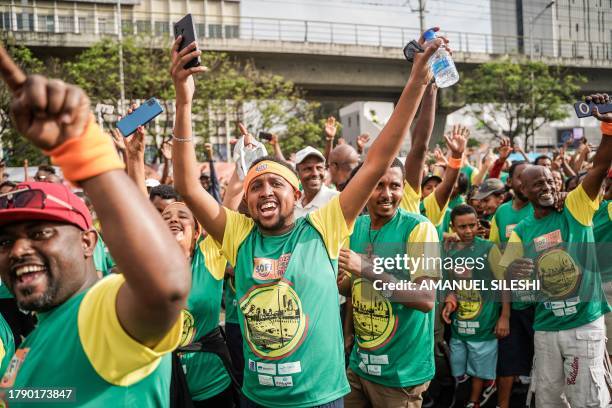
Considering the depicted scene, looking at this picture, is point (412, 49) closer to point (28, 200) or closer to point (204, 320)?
point (204, 320)

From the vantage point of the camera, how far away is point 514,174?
5879 mm

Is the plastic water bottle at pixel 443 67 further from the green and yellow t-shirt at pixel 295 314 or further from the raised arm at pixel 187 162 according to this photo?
the raised arm at pixel 187 162

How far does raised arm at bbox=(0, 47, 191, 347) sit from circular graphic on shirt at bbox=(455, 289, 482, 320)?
4049 mm

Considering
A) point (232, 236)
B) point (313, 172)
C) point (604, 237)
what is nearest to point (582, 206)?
point (604, 237)

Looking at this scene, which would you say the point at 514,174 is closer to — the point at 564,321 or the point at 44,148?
the point at 564,321

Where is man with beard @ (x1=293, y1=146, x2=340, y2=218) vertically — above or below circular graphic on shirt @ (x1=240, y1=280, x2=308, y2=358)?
above

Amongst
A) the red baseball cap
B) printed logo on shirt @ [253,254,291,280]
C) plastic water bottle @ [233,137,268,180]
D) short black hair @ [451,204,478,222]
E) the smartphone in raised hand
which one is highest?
the smartphone in raised hand

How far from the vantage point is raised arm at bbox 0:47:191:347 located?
121cm

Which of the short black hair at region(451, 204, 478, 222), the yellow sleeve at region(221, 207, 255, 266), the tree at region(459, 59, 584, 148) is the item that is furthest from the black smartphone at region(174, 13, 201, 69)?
the tree at region(459, 59, 584, 148)

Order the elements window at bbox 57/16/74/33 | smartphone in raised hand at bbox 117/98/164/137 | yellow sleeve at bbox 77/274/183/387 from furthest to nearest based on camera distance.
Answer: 1. window at bbox 57/16/74/33
2. smartphone in raised hand at bbox 117/98/164/137
3. yellow sleeve at bbox 77/274/183/387

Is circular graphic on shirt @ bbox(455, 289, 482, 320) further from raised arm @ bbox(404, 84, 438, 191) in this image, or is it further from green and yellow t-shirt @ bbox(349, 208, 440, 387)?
green and yellow t-shirt @ bbox(349, 208, 440, 387)

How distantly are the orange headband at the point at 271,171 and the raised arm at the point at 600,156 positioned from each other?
6.89ft

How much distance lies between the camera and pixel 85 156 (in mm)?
1271

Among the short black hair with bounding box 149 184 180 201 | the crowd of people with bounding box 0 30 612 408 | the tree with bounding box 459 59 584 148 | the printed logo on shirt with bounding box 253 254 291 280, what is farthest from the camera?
the tree with bounding box 459 59 584 148
